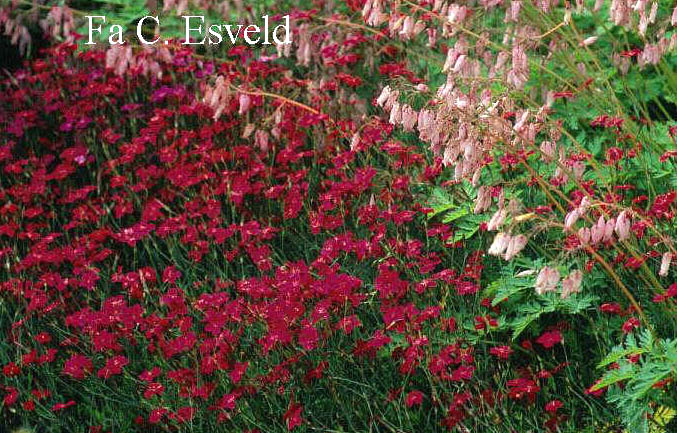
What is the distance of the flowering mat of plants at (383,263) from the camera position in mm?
2984

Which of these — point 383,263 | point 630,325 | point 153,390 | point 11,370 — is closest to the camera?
point 630,325

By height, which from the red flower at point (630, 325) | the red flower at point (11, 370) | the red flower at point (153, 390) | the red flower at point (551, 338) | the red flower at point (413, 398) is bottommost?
the red flower at point (11, 370)

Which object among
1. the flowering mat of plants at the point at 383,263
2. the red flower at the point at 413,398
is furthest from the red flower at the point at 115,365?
the red flower at the point at 413,398

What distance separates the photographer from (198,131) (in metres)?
5.10

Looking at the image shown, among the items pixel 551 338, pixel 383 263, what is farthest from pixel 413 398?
pixel 383 263

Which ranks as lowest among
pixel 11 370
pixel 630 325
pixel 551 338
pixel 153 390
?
pixel 11 370

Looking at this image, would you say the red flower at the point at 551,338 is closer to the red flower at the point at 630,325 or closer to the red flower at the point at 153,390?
the red flower at the point at 630,325

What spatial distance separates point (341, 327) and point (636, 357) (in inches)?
37.8

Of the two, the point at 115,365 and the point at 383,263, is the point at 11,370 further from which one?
the point at 383,263

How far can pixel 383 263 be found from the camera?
11.4ft

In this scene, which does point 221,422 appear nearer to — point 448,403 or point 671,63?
point 448,403

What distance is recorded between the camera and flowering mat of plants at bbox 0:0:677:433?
9.79ft

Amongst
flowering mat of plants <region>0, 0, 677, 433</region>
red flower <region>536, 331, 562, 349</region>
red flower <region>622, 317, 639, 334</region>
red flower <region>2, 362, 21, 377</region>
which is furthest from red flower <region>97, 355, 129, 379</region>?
red flower <region>622, 317, 639, 334</region>

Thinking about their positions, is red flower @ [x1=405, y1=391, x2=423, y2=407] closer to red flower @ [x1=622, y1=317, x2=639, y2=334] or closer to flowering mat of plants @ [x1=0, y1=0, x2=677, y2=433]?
flowering mat of plants @ [x1=0, y1=0, x2=677, y2=433]
